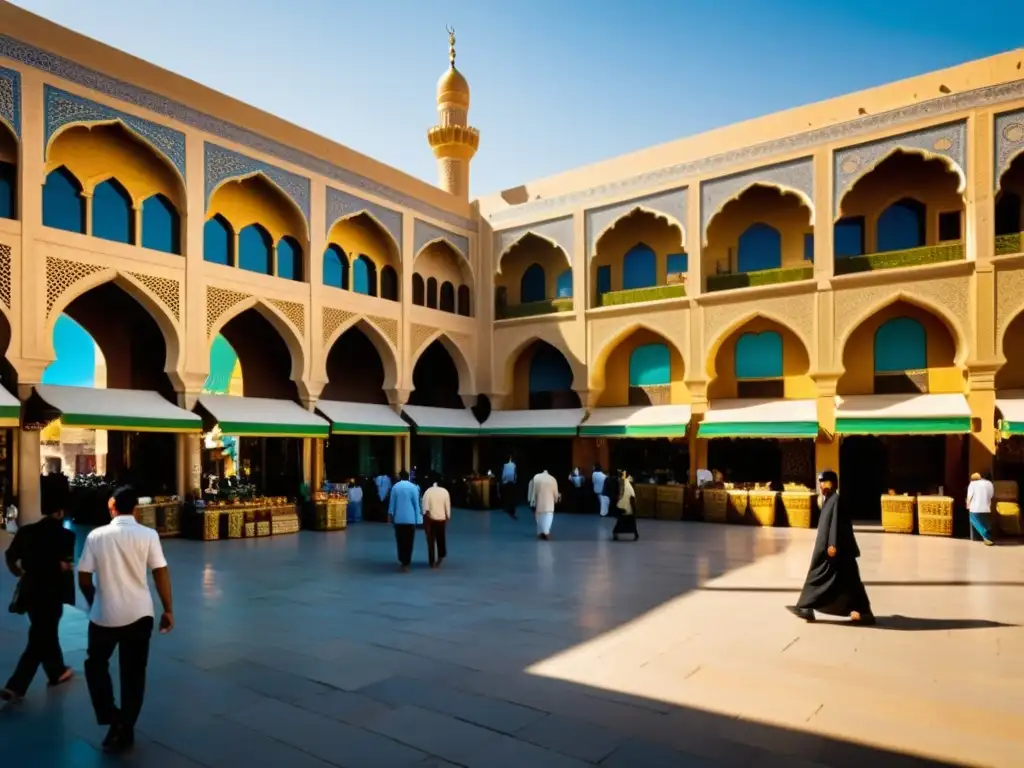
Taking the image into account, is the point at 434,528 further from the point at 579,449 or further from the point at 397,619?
the point at 579,449

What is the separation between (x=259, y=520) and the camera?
1184 centimetres

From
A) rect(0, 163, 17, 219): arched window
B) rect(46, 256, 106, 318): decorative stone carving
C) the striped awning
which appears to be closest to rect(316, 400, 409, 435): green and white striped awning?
the striped awning

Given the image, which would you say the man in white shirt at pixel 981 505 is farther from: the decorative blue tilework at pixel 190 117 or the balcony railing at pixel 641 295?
the decorative blue tilework at pixel 190 117

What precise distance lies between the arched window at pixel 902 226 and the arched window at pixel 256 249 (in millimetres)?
12629

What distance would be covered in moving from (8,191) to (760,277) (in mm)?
13578

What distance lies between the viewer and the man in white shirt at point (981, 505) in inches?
426

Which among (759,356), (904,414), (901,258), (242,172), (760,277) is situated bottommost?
(904,414)

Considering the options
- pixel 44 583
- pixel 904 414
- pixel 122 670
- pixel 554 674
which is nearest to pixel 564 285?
pixel 904 414

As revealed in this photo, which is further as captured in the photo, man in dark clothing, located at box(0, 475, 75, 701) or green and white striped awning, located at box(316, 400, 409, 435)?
green and white striped awning, located at box(316, 400, 409, 435)

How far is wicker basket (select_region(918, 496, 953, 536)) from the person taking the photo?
11727mm

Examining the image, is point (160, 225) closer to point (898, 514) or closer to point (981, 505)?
point (898, 514)

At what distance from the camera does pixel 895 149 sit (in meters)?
14.2

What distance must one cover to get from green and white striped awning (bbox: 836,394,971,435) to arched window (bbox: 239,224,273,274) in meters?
11.7

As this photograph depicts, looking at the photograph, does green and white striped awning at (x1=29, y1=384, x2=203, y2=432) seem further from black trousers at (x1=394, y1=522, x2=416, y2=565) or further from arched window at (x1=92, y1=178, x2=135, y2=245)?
black trousers at (x1=394, y1=522, x2=416, y2=565)
